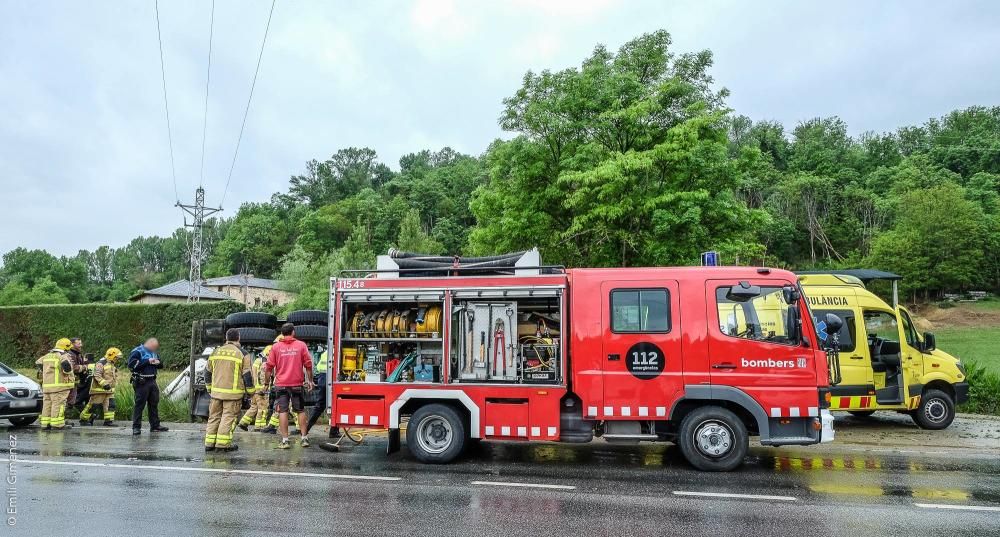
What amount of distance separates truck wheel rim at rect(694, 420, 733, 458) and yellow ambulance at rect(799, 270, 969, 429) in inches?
179

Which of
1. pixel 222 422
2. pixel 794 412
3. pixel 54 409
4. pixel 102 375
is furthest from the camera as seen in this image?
pixel 102 375

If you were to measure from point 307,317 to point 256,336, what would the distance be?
3.49 ft

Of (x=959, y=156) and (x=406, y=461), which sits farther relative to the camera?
(x=959, y=156)

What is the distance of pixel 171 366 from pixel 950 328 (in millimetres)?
52872

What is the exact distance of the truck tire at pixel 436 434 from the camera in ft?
27.3

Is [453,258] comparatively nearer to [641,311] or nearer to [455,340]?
[455,340]

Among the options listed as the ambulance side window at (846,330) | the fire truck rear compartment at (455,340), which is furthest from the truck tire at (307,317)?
the ambulance side window at (846,330)

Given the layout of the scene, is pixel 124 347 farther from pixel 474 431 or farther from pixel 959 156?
pixel 959 156

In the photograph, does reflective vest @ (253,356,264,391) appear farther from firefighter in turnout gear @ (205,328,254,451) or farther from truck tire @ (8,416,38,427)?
truck tire @ (8,416,38,427)

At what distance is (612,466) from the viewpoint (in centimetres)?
827

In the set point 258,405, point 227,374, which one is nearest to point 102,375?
point 258,405

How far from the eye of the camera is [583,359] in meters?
8.06

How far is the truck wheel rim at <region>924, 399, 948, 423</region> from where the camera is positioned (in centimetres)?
1163

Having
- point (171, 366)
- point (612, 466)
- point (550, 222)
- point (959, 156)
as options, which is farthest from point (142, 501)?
point (959, 156)
